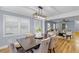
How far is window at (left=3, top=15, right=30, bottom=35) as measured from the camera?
1.52 meters

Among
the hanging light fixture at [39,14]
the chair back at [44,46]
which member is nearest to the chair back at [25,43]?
the chair back at [44,46]

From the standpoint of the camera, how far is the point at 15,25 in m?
1.61

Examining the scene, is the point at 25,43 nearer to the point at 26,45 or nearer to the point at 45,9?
the point at 26,45

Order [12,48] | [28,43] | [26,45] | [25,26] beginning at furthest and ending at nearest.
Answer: [28,43] → [26,45] → [25,26] → [12,48]

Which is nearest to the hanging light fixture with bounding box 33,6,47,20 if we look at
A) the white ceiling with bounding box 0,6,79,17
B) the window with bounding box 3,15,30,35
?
the white ceiling with bounding box 0,6,79,17

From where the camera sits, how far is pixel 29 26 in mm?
1715

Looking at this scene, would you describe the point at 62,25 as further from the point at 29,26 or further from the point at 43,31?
the point at 29,26

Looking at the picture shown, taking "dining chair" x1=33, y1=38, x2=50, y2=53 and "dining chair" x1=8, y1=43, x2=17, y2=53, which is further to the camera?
"dining chair" x1=33, y1=38, x2=50, y2=53

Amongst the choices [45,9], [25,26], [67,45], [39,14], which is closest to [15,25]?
[25,26]

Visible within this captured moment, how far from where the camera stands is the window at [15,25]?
1525mm

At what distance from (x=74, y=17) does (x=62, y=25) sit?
28 cm

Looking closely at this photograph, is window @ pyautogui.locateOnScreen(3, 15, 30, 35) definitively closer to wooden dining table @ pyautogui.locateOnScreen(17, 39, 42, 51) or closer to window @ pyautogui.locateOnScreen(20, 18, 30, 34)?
window @ pyautogui.locateOnScreen(20, 18, 30, 34)
